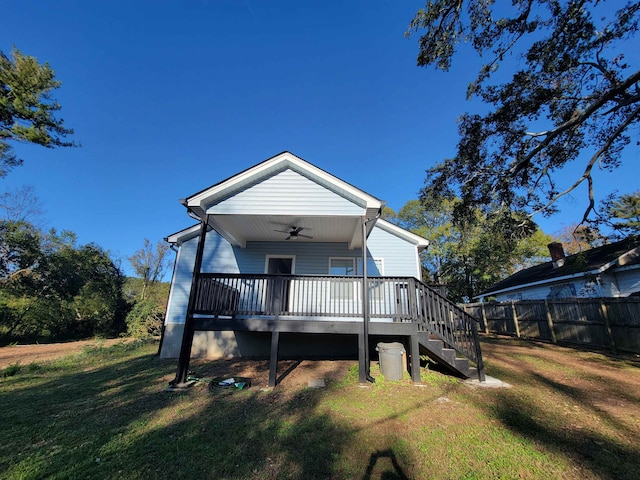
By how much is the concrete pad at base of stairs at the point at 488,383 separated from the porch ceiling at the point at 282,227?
4748mm

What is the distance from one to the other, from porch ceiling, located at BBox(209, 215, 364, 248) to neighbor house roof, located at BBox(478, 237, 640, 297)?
8291 mm

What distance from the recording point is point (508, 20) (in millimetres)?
8281

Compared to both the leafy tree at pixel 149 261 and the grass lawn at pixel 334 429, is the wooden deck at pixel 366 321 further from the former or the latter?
the leafy tree at pixel 149 261

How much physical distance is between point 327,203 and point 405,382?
187 inches

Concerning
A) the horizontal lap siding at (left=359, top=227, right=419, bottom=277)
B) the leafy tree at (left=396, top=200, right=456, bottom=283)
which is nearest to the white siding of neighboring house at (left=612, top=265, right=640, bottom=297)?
the horizontal lap siding at (left=359, top=227, right=419, bottom=277)

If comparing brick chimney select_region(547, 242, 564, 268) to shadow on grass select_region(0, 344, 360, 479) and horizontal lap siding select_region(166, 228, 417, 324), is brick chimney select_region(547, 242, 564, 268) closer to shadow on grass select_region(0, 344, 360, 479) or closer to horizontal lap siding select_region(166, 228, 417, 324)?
horizontal lap siding select_region(166, 228, 417, 324)

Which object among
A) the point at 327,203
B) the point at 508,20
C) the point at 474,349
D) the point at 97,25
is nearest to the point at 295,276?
the point at 327,203

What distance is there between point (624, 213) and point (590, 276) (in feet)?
9.03

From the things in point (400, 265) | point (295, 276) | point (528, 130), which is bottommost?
point (295, 276)

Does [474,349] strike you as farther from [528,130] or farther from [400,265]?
[528,130]

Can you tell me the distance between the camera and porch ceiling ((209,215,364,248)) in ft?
25.6

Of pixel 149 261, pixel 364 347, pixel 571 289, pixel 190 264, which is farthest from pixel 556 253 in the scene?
pixel 149 261

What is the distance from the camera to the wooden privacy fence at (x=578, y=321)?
7879 mm

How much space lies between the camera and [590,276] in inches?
439
